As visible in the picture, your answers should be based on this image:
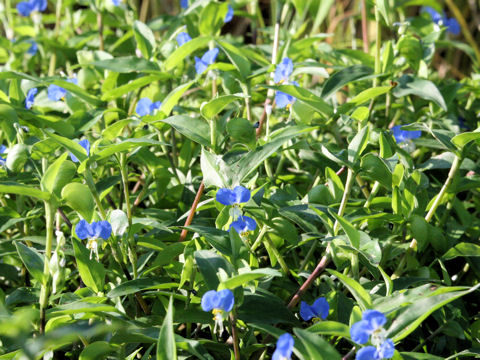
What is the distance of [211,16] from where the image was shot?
1.60 m

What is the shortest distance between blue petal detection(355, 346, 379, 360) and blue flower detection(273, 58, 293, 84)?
0.73 m

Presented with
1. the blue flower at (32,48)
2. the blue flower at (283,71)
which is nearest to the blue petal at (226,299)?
the blue flower at (283,71)

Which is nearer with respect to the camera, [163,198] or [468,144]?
[468,144]

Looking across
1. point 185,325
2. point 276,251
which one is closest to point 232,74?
point 276,251

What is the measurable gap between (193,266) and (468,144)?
0.59 meters

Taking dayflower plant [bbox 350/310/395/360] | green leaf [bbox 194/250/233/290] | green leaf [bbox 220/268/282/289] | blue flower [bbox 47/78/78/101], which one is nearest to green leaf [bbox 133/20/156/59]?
blue flower [bbox 47/78/78/101]

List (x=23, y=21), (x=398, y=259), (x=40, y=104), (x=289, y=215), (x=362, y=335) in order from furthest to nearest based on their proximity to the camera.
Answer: (x=23, y=21) → (x=40, y=104) → (x=398, y=259) → (x=289, y=215) → (x=362, y=335)

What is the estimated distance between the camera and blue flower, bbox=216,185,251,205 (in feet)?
3.29

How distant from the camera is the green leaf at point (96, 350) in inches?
37.9

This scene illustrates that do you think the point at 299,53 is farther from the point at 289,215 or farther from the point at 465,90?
the point at 289,215

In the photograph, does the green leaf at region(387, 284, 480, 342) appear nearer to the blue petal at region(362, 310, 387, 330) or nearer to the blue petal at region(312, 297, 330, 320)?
the blue petal at region(362, 310, 387, 330)

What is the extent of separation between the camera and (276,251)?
1.12 metres

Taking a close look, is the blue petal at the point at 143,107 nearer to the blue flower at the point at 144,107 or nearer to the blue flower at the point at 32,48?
the blue flower at the point at 144,107

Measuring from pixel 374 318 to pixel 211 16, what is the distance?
103 centimetres
